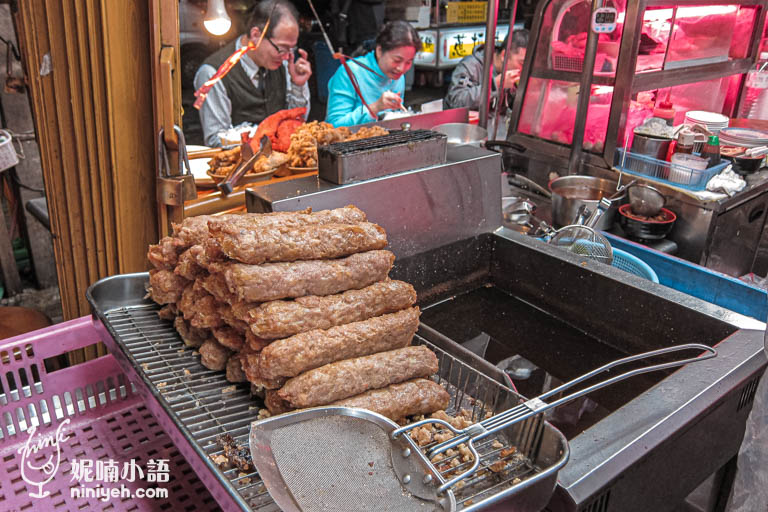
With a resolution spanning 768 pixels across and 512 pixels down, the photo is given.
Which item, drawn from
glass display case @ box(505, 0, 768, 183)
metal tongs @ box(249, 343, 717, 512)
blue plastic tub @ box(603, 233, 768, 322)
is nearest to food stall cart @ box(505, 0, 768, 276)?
glass display case @ box(505, 0, 768, 183)

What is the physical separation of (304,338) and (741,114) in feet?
20.5

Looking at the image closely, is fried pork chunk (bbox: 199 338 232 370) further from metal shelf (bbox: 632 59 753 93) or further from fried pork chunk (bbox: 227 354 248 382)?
metal shelf (bbox: 632 59 753 93)

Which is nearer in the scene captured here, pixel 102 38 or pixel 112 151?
pixel 102 38

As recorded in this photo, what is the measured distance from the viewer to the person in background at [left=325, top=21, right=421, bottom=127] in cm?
625

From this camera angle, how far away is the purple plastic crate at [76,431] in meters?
1.61

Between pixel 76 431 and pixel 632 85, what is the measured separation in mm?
4325

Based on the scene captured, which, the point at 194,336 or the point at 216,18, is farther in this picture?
the point at 216,18

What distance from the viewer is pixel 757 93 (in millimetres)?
5520

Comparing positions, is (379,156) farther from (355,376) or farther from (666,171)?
(666,171)

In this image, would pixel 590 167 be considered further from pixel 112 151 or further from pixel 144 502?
pixel 144 502

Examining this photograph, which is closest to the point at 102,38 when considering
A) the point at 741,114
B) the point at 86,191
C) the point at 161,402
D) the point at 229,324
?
the point at 86,191

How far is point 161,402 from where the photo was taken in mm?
1366

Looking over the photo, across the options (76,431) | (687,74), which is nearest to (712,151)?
(687,74)

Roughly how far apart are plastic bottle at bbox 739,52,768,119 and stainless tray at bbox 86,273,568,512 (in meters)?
5.54
